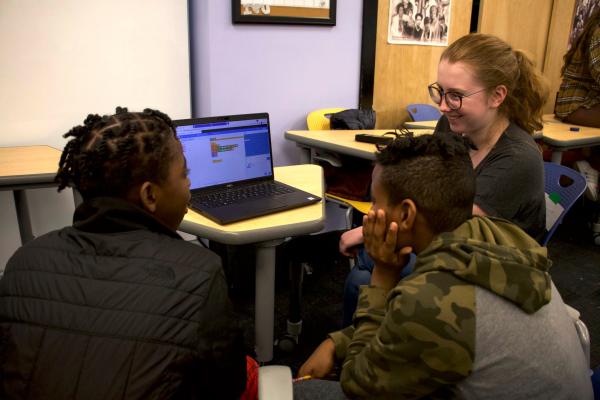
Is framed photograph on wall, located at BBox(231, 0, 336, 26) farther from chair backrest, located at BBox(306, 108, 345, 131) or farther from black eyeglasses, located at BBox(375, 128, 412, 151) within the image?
black eyeglasses, located at BBox(375, 128, 412, 151)

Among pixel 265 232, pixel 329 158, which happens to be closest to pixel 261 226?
pixel 265 232

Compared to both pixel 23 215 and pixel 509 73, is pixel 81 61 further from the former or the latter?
pixel 509 73

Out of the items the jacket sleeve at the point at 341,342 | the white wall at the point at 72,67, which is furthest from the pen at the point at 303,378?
the white wall at the point at 72,67

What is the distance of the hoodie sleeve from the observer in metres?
0.73

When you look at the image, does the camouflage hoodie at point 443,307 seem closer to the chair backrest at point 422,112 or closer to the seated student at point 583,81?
the chair backrest at point 422,112

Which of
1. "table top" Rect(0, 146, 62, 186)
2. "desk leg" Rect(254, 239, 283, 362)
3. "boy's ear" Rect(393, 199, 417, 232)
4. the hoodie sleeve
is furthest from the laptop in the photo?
the hoodie sleeve

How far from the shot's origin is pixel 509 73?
4.98 feet

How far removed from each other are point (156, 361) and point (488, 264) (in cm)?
51

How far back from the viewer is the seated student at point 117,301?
0.70 m

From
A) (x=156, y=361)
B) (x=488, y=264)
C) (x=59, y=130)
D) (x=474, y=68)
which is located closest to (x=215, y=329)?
(x=156, y=361)

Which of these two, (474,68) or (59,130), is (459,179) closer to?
(474,68)

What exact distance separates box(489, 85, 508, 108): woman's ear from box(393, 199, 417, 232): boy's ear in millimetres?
788

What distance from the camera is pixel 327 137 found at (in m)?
2.52

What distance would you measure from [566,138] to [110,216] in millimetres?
A: 2800
